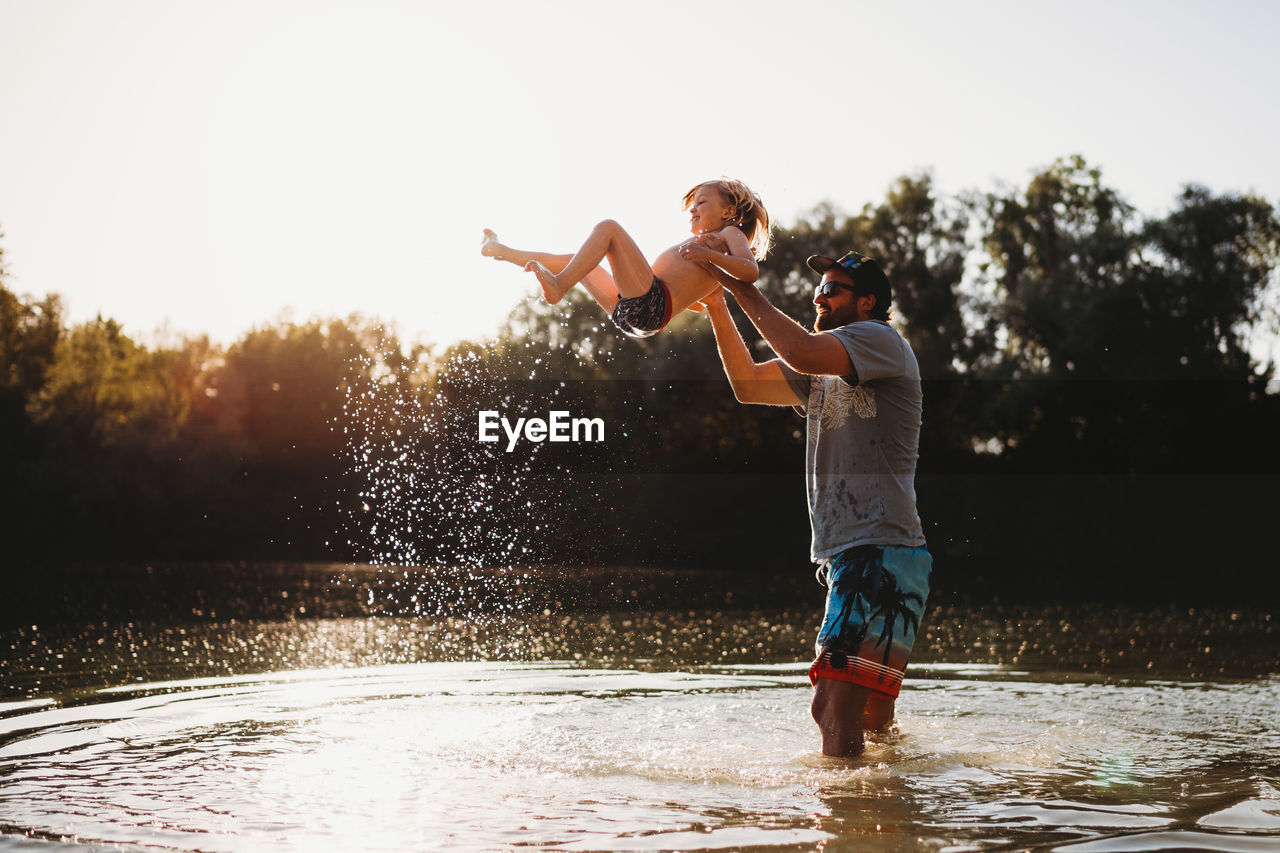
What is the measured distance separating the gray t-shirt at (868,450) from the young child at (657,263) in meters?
0.64

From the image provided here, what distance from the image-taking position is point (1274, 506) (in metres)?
34.8

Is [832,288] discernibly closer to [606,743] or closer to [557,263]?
[557,263]

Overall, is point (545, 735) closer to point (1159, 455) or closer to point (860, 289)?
point (860, 289)

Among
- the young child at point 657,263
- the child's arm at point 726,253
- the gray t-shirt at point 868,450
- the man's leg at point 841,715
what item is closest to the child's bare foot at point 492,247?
the young child at point 657,263

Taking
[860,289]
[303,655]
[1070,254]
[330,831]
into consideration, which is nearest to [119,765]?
[330,831]

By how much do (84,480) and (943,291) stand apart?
31.1 metres

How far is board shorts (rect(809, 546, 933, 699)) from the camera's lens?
5.09 metres

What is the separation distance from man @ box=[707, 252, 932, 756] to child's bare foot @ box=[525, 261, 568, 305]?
28.7 inches

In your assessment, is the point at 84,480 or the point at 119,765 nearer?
the point at 119,765

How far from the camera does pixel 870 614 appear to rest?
509 centimetres
